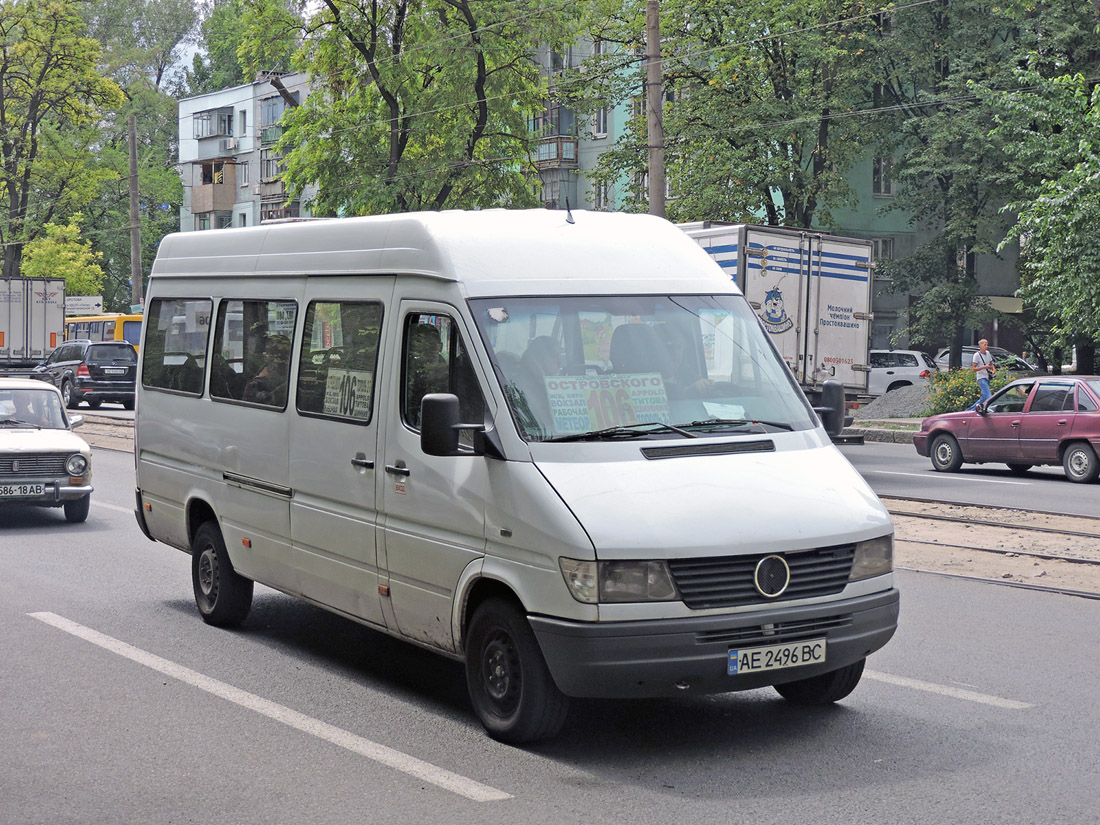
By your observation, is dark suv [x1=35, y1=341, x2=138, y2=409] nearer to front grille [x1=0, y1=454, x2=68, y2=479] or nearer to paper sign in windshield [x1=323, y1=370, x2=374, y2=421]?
front grille [x1=0, y1=454, x2=68, y2=479]

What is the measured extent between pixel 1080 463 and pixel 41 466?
13.1 metres

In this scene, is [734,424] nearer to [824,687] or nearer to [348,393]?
[824,687]

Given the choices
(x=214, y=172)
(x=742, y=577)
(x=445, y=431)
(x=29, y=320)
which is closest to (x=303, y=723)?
(x=445, y=431)

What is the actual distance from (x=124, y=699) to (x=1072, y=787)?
432cm

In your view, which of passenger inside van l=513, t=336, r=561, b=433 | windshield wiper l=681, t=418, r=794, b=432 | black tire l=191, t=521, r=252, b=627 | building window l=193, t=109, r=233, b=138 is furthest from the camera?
building window l=193, t=109, r=233, b=138

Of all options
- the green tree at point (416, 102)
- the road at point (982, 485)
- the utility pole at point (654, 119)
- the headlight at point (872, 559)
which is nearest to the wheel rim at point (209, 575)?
the headlight at point (872, 559)

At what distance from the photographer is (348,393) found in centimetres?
748

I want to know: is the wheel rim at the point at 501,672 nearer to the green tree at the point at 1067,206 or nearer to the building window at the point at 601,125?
the green tree at the point at 1067,206

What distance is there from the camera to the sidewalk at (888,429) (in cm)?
3000

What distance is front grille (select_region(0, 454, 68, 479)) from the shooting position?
1426cm

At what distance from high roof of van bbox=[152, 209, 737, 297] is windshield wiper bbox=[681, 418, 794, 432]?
76 centimetres

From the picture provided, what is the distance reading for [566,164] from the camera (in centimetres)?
6131

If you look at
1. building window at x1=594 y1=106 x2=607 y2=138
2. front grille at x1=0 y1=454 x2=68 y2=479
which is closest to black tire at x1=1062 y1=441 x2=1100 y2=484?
front grille at x1=0 y1=454 x2=68 y2=479

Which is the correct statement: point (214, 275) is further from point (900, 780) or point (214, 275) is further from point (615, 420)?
point (900, 780)
